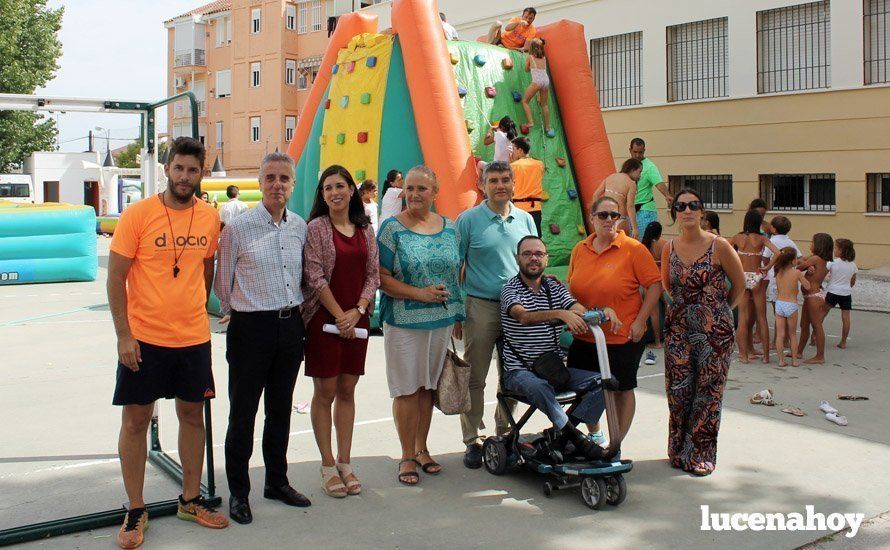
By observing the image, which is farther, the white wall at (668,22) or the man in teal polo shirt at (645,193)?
the white wall at (668,22)

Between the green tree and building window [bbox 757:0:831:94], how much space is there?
2672 centimetres

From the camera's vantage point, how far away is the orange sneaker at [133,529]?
4.50m

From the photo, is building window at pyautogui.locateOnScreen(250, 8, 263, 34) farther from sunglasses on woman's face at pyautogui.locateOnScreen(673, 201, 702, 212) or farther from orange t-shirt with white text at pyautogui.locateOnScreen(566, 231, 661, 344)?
orange t-shirt with white text at pyautogui.locateOnScreen(566, 231, 661, 344)

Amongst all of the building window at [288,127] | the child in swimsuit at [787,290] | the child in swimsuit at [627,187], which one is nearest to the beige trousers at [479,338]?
the child in swimsuit at [787,290]

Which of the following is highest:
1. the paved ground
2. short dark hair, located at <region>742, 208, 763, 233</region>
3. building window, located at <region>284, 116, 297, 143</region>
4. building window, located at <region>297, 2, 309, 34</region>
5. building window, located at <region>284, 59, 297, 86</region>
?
building window, located at <region>297, 2, 309, 34</region>

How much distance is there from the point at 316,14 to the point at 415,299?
44.0 m

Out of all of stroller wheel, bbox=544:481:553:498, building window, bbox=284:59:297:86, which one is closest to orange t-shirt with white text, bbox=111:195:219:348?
stroller wheel, bbox=544:481:553:498

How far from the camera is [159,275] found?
459 centimetres

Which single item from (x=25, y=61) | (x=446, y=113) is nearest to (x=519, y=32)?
(x=446, y=113)

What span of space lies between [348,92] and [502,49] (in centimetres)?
229

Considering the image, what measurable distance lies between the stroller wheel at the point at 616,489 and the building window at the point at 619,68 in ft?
52.7

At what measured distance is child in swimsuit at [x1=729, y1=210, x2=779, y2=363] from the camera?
9891mm

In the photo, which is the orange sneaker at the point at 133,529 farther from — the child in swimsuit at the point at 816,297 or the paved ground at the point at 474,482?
the child in swimsuit at the point at 816,297

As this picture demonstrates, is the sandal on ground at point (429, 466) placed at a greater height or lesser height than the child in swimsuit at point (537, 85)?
lesser
